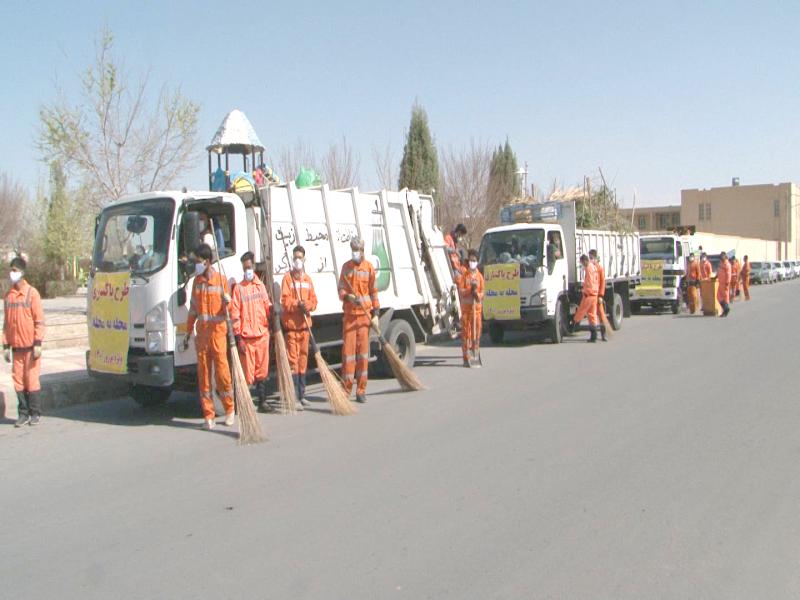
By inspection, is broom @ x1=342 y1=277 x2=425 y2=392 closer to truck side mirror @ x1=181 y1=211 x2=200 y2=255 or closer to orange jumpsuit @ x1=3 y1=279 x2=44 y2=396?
truck side mirror @ x1=181 y1=211 x2=200 y2=255

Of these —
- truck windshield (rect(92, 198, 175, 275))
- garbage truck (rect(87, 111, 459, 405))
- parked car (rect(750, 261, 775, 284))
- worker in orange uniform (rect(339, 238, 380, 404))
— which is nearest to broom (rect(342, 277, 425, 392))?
worker in orange uniform (rect(339, 238, 380, 404))

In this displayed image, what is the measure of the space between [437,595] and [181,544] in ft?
5.64

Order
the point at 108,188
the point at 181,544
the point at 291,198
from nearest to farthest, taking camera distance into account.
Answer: the point at 181,544, the point at 291,198, the point at 108,188

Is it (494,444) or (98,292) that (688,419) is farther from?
(98,292)

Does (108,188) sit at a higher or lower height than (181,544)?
higher

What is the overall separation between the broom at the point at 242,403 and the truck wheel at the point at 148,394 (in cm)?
177

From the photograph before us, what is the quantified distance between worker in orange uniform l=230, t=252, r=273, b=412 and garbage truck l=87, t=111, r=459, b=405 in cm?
23

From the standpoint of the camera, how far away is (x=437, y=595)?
376cm

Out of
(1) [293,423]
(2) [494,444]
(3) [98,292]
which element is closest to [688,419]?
(2) [494,444]

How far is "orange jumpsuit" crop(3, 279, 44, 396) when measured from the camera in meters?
8.06

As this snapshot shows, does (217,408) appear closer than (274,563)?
No

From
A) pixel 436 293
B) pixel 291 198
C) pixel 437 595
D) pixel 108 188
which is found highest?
pixel 108 188

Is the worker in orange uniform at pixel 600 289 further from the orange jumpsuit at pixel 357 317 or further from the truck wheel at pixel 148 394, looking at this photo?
the truck wheel at pixel 148 394

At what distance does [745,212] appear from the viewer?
8194 cm
